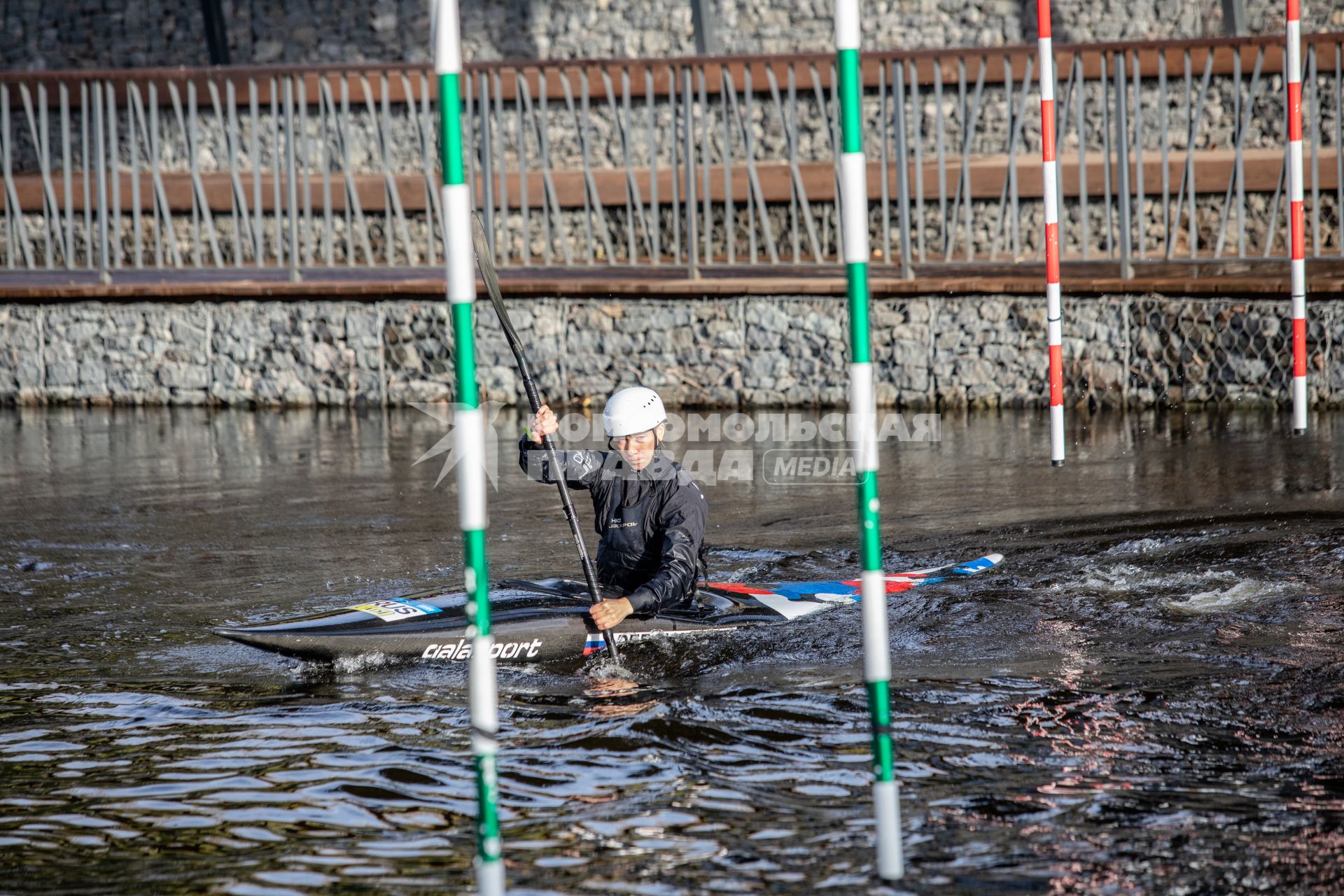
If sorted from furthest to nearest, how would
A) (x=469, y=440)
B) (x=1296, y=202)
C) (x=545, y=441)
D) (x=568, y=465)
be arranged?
(x=1296, y=202) < (x=568, y=465) < (x=545, y=441) < (x=469, y=440)

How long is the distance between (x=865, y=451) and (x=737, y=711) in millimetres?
1713

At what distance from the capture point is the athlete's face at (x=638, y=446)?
6.28 meters

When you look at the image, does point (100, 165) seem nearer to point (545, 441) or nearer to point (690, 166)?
point (690, 166)

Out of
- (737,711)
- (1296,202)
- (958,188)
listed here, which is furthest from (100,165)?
(737,711)

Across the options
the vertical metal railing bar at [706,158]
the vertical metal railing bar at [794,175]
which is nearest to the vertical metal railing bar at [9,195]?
the vertical metal railing bar at [706,158]

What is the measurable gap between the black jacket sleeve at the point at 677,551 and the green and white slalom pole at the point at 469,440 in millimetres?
2672

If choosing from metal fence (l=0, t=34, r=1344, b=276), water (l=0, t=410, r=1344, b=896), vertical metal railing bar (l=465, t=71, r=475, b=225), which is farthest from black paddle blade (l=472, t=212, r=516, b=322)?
vertical metal railing bar (l=465, t=71, r=475, b=225)

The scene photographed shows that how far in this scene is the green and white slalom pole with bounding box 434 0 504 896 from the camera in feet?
10.6

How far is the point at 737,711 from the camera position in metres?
5.18

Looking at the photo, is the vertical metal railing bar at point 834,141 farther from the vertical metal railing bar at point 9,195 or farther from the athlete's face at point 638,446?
the vertical metal railing bar at point 9,195

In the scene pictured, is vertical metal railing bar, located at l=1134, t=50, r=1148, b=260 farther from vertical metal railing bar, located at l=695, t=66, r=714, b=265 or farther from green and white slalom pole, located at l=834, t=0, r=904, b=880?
green and white slalom pole, located at l=834, t=0, r=904, b=880

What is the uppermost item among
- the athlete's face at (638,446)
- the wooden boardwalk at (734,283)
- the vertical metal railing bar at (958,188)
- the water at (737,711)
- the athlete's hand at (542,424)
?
the vertical metal railing bar at (958,188)

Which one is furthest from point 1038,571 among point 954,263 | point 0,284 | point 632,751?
point 0,284

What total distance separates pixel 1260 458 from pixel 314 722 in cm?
657
